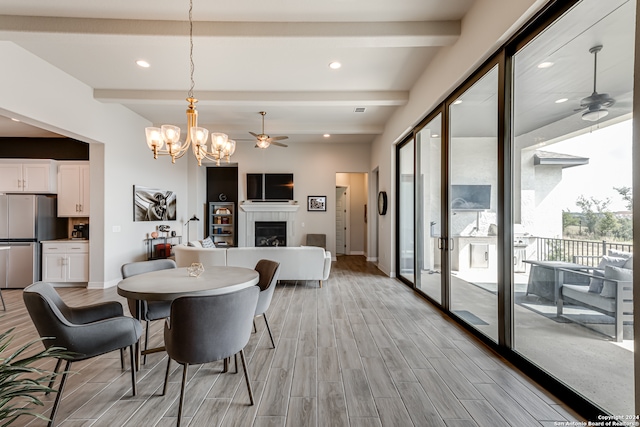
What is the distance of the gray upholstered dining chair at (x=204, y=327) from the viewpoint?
5.84ft

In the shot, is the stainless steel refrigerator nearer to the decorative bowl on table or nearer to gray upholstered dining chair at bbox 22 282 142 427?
gray upholstered dining chair at bbox 22 282 142 427

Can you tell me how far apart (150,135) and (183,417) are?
2.47 metres

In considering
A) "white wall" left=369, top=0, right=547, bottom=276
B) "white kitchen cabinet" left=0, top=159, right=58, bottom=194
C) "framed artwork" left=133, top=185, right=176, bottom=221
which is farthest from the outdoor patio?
"white kitchen cabinet" left=0, top=159, right=58, bottom=194

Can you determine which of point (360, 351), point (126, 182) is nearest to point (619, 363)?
point (360, 351)

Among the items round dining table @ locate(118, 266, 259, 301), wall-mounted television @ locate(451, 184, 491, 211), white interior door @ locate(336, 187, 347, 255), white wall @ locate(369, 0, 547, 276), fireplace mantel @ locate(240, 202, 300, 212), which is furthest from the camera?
white interior door @ locate(336, 187, 347, 255)

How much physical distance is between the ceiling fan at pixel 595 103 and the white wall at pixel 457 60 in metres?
0.59

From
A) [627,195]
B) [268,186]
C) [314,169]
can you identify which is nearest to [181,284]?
[627,195]

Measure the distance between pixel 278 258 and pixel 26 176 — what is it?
188 inches

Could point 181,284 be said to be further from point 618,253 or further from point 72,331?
point 618,253

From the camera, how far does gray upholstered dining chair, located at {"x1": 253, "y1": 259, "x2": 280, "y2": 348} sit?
2.70m

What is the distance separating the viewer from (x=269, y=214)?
27.7 ft

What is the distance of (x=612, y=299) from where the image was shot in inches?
68.2

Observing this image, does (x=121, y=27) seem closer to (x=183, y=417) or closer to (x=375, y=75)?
(x=375, y=75)

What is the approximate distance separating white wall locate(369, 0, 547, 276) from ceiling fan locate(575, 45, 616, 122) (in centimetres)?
59
